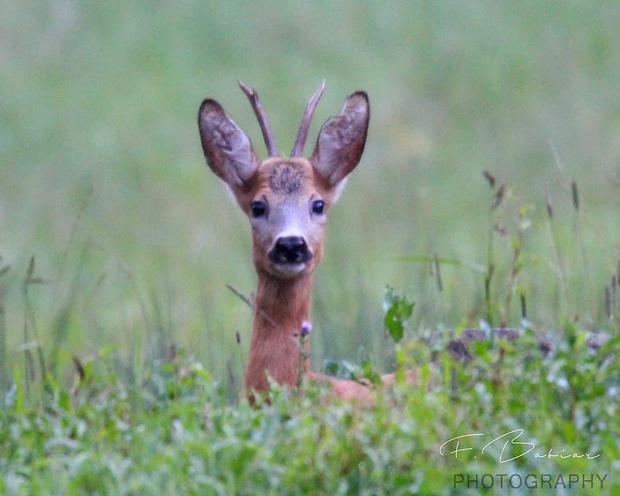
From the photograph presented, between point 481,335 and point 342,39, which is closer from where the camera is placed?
point 481,335

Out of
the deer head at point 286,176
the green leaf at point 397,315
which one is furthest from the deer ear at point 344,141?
the green leaf at point 397,315

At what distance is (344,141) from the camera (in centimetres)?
852

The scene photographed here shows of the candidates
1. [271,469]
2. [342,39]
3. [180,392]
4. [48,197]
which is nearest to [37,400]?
[180,392]

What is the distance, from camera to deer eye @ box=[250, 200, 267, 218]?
8227mm

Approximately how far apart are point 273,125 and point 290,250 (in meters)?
9.66

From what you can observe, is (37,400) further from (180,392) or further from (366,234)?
(366,234)

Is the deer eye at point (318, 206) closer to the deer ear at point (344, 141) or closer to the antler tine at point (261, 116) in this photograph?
the deer ear at point (344, 141)

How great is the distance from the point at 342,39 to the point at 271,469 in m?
14.9

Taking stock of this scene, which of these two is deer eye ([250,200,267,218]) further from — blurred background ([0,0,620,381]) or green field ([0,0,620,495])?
blurred background ([0,0,620,381])

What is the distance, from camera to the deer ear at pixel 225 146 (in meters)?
8.48

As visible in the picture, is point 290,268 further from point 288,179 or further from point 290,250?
point 288,179

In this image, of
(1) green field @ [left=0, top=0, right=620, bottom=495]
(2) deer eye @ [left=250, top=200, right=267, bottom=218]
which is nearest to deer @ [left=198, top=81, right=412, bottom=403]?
(2) deer eye @ [left=250, top=200, right=267, bottom=218]

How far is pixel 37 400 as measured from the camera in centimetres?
693

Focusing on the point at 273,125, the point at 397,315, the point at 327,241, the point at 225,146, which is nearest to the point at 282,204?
the point at 225,146
